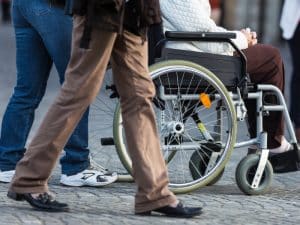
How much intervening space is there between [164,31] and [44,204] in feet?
4.25

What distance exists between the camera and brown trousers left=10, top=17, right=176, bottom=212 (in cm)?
550

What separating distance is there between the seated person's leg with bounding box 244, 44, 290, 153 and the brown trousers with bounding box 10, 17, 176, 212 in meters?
1.11

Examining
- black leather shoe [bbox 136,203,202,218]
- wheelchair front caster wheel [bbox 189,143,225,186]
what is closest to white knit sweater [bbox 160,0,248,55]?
wheelchair front caster wheel [bbox 189,143,225,186]

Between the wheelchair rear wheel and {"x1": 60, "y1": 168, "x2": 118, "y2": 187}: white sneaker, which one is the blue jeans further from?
the wheelchair rear wheel

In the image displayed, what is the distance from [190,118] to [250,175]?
47 centimetres

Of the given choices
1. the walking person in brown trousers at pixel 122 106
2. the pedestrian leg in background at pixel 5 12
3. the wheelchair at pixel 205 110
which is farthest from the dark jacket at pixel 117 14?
the pedestrian leg in background at pixel 5 12

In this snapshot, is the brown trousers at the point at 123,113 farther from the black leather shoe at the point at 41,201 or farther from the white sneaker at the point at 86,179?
the white sneaker at the point at 86,179

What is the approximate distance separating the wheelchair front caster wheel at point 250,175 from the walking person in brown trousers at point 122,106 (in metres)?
0.78

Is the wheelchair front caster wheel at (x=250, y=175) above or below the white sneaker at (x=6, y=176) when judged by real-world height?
above

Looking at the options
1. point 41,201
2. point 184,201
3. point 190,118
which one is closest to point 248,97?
point 190,118

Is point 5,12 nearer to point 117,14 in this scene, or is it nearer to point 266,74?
point 266,74

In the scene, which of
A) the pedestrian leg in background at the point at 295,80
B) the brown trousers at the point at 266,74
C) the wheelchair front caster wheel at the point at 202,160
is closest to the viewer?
the wheelchair front caster wheel at the point at 202,160

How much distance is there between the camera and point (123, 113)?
18.5ft

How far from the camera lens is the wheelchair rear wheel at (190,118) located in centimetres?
620
